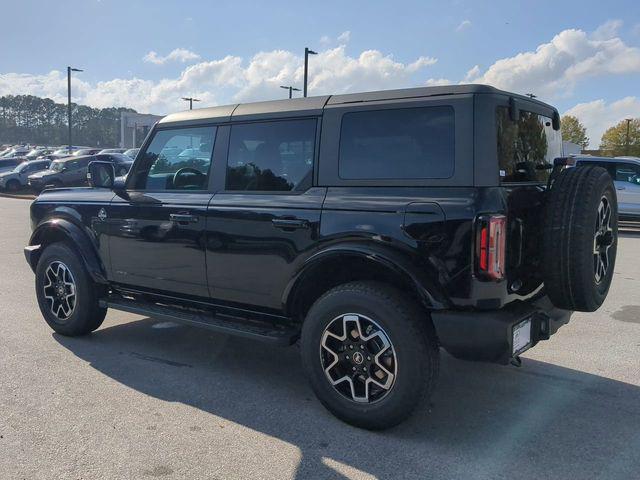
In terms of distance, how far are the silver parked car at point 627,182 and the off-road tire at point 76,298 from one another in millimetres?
11928

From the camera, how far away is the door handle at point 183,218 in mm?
4141

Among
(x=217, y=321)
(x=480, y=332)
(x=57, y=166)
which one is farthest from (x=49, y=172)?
(x=480, y=332)

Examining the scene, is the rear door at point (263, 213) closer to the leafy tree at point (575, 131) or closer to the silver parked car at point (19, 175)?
the silver parked car at point (19, 175)

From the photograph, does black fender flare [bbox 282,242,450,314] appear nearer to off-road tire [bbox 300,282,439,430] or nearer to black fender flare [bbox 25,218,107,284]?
off-road tire [bbox 300,282,439,430]

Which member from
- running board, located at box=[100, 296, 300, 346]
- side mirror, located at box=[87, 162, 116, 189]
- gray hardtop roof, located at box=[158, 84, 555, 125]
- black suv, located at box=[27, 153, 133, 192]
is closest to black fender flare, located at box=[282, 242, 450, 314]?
running board, located at box=[100, 296, 300, 346]

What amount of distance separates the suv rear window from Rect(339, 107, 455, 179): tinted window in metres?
0.31

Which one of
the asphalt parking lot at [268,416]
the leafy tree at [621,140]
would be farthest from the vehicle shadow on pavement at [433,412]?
the leafy tree at [621,140]

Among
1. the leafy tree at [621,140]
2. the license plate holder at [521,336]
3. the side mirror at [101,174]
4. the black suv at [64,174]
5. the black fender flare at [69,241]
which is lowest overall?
the license plate holder at [521,336]

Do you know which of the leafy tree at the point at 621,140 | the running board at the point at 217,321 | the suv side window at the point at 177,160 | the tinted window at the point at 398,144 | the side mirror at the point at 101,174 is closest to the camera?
the tinted window at the point at 398,144

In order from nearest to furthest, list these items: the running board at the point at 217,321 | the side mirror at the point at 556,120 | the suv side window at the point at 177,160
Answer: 1. the running board at the point at 217,321
2. the side mirror at the point at 556,120
3. the suv side window at the point at 177,160

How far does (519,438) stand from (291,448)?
1320 millimetres

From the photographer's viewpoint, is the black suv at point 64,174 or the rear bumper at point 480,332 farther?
the black suv at point 64,174

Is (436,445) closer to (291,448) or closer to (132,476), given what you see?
(291,448)

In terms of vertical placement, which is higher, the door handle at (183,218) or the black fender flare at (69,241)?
the door handle at (183,218)
